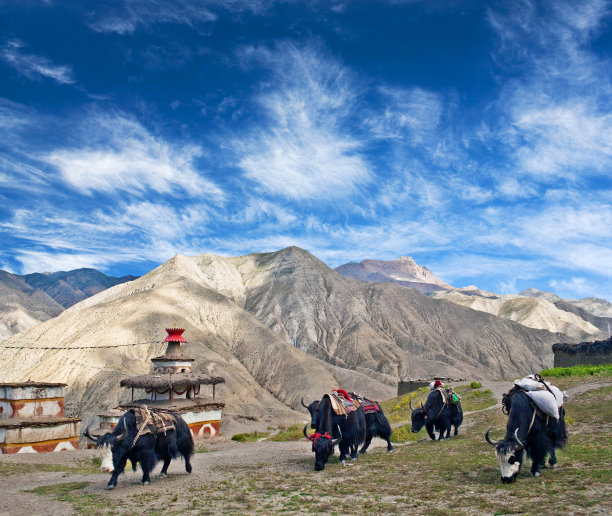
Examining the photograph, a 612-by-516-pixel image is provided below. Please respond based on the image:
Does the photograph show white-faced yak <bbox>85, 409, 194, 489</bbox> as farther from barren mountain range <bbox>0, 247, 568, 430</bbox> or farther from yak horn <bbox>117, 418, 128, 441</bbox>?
barren mountain range <bbox>0, 247, 568, 430</bbox>

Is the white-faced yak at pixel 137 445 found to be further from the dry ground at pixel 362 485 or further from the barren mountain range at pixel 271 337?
the barren mountain range at pixel 271 337

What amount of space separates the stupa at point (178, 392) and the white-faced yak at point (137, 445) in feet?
78.6

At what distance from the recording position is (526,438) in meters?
10.2

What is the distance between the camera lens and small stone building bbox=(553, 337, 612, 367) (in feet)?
116

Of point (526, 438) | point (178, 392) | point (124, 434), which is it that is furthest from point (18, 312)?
point (526, 438)

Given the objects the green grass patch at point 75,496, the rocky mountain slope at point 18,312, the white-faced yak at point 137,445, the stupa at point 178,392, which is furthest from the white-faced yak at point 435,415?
the rocky mountain slope at point 18,312

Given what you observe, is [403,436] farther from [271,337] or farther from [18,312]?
[18,312]

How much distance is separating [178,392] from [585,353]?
3111 cm

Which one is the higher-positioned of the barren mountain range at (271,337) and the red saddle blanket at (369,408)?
the barren mountain range at (271,337)

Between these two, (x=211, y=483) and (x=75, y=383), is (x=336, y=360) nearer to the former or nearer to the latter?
(x=75, y=383)

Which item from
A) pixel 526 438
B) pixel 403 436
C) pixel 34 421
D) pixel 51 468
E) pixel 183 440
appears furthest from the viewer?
pixel 34 421

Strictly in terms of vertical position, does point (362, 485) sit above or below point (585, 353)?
below

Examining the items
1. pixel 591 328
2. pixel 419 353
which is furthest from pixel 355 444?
pixel 591 328

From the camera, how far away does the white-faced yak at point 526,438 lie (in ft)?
31.7
